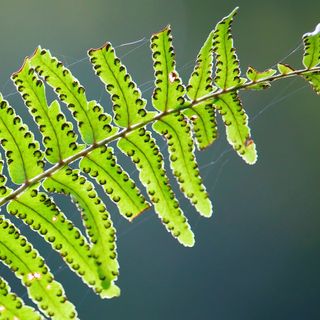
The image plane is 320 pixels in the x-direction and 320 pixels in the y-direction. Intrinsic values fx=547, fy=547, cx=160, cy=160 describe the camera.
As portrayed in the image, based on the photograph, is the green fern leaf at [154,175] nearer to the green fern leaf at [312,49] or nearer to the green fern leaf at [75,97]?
the green fern leaf at [75,97]

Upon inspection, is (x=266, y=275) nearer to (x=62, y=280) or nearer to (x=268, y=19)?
(x=62, y=280)

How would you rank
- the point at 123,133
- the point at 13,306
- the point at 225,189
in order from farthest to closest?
the point at 225,189 < the point at 123,133 < the point at 13,306

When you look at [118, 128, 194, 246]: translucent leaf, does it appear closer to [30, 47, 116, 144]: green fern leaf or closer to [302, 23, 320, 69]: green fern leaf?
[30, 47, 116, 144]: green fern leaf

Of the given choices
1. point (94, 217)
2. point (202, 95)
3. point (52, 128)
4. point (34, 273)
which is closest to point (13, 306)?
point (34, 273)

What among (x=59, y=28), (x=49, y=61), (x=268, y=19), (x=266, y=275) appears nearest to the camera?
A: (x=49, y=61)

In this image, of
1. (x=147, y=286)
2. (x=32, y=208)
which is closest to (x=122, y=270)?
(x=147, y=286)

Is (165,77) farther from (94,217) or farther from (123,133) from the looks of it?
(94,217)

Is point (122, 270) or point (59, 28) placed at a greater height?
point (59, 28)
